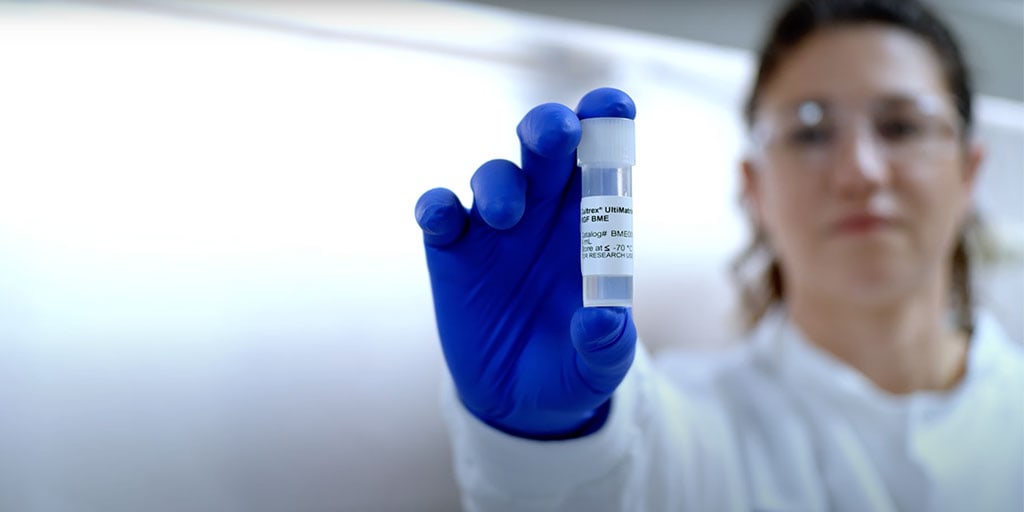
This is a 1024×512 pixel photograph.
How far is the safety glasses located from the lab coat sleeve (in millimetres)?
452

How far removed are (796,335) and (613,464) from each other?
538mm

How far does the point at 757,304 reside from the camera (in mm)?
1423

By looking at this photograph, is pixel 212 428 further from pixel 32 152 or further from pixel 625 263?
pixel 625 263

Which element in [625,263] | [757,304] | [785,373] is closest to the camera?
[625,263]

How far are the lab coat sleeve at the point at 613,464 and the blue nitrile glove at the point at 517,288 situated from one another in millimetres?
46

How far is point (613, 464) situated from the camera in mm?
739

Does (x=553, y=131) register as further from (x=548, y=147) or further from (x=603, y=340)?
(x=603, y=340)

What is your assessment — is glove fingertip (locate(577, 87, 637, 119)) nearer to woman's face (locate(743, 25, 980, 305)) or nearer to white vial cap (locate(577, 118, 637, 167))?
white vial cap (locate(577, 118, 637, 167))

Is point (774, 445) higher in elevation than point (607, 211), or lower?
lower

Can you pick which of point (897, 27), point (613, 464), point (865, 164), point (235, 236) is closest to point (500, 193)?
point (613, 464)

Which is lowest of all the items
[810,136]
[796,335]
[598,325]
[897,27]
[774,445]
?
[774,445]

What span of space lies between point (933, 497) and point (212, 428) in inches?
40.3

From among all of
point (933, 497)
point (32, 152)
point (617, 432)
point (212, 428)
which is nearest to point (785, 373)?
point (933, 497)

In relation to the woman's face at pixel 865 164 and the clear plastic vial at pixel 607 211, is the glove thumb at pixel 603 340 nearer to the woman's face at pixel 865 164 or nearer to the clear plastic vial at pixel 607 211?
the clear plastic vial at pixel 607 211
